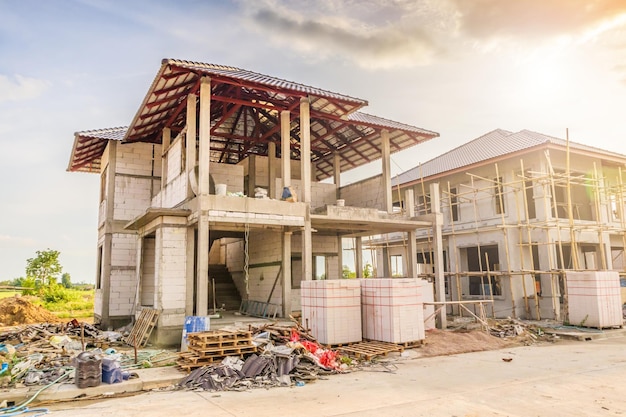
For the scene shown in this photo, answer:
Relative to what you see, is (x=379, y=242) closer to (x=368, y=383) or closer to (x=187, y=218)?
(x=187, y=218)

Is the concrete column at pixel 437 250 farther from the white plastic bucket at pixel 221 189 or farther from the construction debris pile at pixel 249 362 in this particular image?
the white plastic bucket at pixel 221 189

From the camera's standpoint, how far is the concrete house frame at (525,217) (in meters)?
17.9

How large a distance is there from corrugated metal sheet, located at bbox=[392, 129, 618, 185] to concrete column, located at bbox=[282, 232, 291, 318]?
26.2 feet

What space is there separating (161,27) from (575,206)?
19.6 m

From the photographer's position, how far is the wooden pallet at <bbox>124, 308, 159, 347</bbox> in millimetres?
12445

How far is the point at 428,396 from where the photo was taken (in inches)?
289

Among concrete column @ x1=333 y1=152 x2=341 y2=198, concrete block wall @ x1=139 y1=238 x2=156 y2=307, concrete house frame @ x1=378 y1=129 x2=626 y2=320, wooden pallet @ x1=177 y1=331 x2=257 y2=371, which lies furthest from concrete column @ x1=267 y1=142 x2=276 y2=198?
wooden pallet @ x1=177 y1=331 x2=257 y2=371

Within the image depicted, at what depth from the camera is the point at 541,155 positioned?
60.8 feet

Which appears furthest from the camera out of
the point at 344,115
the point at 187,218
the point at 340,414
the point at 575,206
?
the point at 575,206

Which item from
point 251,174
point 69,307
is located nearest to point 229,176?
point 251,174

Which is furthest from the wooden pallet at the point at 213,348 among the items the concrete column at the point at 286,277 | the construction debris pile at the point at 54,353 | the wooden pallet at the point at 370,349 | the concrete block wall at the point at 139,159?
the concrete block wall at the point at 139,159

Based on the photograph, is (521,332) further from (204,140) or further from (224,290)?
(224,290)

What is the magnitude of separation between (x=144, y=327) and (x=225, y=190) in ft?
14.4

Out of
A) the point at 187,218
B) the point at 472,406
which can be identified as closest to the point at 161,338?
the point at 187,218
